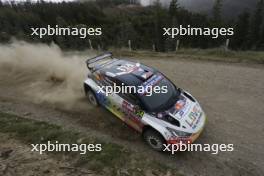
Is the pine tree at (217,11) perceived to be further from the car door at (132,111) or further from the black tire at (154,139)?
the black tire at (154,139)

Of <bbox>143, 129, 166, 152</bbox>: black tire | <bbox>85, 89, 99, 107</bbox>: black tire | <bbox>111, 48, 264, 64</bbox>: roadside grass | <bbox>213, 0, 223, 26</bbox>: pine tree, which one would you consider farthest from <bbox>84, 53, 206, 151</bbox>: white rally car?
<bbox>213, 0, 223, 26</bbox>: pine tree

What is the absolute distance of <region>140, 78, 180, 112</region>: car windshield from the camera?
4881 mm

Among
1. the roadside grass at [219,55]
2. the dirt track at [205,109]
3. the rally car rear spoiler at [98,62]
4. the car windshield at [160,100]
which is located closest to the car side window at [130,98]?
the car windshield at [160,100]

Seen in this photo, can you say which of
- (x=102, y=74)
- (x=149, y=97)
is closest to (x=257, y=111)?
(x=149, y=97)

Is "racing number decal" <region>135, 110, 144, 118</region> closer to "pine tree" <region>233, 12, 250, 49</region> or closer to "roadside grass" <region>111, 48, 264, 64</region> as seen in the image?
"roadside grass" <region>111, 48, 264, 64</region>

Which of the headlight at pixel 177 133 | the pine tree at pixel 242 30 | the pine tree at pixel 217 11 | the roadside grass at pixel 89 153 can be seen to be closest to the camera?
the roadside grass at pixel 89 153

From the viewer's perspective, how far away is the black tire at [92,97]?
640 centimetres

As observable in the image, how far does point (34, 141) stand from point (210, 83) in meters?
6.50

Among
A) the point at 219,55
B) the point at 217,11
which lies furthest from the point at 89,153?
the point at 217,11

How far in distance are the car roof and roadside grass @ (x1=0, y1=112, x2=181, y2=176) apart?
1.72m

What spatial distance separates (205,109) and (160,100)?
2.21 m

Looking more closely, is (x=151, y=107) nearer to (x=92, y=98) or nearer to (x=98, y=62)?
(x=92, y=98)

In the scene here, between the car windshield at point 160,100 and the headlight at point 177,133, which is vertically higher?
the car windshield at point 160,100

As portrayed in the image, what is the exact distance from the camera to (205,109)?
21.2 ft
